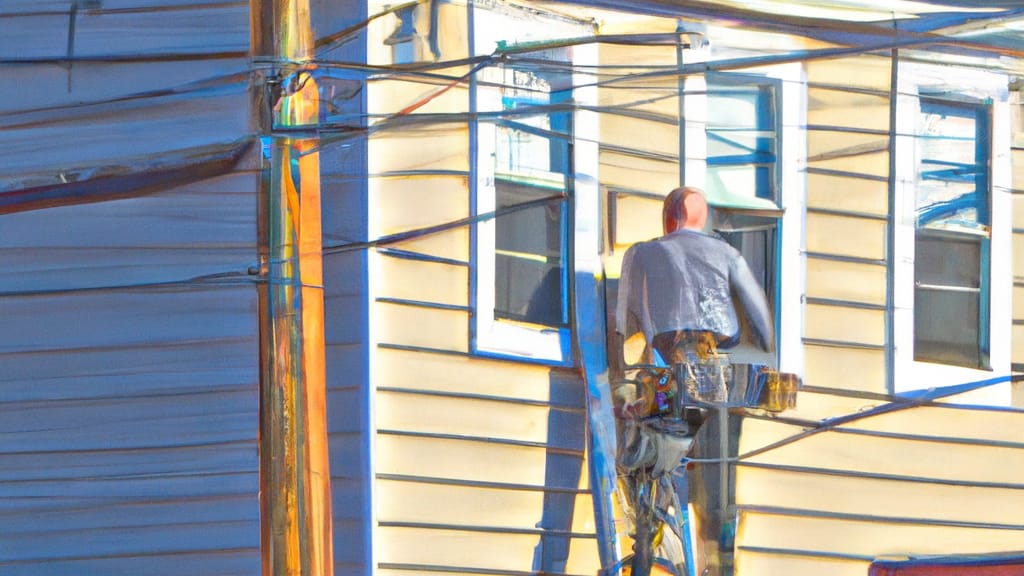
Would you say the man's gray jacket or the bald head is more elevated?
the bald head

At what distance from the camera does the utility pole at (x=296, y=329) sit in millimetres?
2957

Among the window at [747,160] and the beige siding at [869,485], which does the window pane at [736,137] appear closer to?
the window at [747,160]

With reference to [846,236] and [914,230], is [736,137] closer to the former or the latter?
[846,236]

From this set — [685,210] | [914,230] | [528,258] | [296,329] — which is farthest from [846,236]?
[296,329]

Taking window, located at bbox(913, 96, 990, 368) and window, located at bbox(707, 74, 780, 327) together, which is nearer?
window, located at bbox(707, 74, 780, 327)

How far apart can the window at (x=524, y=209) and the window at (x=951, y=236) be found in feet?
3.14

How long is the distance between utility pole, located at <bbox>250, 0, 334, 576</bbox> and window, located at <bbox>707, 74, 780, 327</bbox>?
1.03 metres

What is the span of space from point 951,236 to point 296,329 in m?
1.76

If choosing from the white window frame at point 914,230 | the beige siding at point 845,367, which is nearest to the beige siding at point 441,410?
the beige siding at point 845,367

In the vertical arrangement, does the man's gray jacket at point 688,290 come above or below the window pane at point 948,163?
below

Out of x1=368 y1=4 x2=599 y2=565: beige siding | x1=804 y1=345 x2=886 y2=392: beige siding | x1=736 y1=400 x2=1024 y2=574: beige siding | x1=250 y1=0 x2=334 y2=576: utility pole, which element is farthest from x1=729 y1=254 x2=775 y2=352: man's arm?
x1=250 y1=0 x2=334 y2=576: utility pole

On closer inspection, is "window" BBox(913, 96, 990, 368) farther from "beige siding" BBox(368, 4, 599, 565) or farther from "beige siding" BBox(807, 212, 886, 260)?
"beige siding" BBox(368, 4, 599, 565)

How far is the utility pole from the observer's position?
9.70ft

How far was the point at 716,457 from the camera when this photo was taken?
291 centimetres
